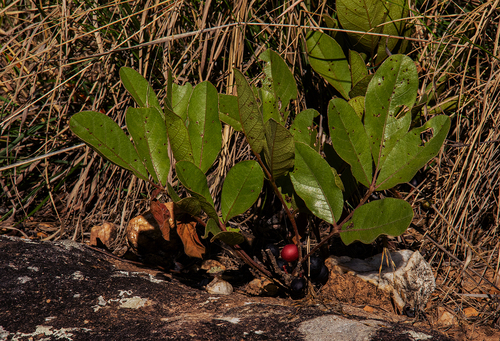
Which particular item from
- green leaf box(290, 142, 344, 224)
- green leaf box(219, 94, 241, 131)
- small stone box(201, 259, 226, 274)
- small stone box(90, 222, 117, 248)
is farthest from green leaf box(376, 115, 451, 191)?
small stone box(90, 222, 117, 248)

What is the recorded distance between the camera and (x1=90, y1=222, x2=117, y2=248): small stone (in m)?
1.60

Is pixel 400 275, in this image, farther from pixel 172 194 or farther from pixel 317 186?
pixel 172 194

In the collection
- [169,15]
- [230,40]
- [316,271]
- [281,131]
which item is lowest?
[316,271]

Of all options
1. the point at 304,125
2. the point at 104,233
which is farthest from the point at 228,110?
the point at 104,233

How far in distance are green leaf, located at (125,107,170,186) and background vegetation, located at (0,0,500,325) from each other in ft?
1.65

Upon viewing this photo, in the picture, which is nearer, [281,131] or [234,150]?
[281,131]

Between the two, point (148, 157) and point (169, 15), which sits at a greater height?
point (169, 15)

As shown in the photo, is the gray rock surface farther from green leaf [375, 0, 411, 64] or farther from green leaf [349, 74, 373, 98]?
green leaf [375, 0, 411, 64]

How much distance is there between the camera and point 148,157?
43.1 inches

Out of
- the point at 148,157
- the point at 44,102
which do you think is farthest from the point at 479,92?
the point at 44,102

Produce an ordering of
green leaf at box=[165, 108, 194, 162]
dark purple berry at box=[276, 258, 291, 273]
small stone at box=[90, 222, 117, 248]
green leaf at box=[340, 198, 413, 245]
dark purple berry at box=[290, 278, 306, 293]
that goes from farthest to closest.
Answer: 1. small stone at box=[90, 222, 117, 248]
2. dark purple berry at box=[276, 258, 291, 273]
3. dark purple berry at box=[290, 278, 306, 293]
4. green leaf at box=[165, 108, 194, 162]
5. green leaf at box=[340, 198, 413, 245]

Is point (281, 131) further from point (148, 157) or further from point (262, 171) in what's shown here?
point (148, 157)

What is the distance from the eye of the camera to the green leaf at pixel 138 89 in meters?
1.18

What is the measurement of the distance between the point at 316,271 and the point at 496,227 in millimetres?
750
